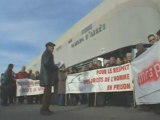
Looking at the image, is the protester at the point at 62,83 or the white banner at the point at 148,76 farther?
the protester at the point at 62,83

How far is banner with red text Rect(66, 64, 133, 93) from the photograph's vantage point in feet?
46.3

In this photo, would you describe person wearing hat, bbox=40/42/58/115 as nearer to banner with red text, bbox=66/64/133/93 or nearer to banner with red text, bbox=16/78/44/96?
banner with red text, bbox=66/64/133/93

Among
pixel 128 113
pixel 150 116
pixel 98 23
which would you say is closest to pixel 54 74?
pixel 128 113

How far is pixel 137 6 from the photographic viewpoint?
2077cm

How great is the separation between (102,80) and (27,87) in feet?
23.2

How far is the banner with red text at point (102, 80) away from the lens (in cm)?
1411

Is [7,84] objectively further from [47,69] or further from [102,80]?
[47,69]

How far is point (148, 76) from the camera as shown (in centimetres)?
1145

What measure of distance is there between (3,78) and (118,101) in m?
6.01

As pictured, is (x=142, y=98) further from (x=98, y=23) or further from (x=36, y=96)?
(x=98, y=23)

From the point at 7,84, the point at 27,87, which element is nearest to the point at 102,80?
the point at 7,84

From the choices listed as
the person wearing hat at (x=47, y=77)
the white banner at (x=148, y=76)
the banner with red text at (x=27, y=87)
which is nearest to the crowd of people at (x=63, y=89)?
the person wearing hat at (x=47, y=77)

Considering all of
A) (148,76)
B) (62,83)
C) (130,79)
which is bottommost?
(148,76)

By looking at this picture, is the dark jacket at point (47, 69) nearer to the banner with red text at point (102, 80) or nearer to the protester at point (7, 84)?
the banner with red text at point (102, 80)
